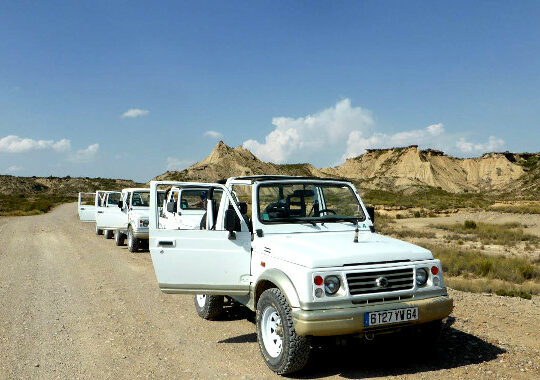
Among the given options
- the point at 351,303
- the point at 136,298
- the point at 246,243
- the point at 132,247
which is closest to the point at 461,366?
the point at 351,303

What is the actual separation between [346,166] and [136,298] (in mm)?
108811

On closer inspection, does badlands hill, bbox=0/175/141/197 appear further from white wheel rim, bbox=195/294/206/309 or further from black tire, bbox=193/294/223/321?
Answer: black tire, bbox=193/294/223/321

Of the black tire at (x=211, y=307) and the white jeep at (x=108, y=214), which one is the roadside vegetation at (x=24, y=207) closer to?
the white jeep at (x=108, y=214)

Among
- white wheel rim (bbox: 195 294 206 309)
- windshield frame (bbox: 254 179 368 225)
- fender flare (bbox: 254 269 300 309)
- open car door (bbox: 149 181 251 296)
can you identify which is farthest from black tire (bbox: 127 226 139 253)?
fender flare (bbox: 254 269 300 309)

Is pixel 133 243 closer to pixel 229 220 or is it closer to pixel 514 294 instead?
pixel 229 220

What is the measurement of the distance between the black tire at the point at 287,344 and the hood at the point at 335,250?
1.37 ft

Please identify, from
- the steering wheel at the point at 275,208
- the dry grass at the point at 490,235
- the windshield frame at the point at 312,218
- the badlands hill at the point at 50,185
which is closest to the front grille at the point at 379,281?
the windshield frame at the point at 312,218

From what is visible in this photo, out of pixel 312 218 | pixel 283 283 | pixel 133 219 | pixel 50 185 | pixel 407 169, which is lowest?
pixel 283 283

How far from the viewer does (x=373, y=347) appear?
543cm

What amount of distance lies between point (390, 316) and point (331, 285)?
0.63 metres

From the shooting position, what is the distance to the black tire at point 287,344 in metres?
4.24

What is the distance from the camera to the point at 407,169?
98.9 meters

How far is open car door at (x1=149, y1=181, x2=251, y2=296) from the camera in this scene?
5125 millimetres

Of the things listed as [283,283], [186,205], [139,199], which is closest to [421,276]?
[283,283]
